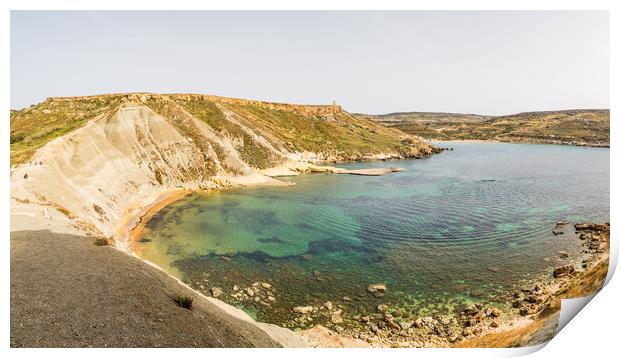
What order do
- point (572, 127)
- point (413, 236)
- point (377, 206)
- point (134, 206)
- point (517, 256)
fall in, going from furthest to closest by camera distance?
point (572, 127) → point (377, 206) → point (134, 206) → point (413, 236) → point (517, 256)

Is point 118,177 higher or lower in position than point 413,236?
higher

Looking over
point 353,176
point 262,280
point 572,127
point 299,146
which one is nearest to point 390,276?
point 262,280

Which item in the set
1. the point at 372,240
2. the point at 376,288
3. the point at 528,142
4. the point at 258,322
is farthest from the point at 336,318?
the point at 528,142

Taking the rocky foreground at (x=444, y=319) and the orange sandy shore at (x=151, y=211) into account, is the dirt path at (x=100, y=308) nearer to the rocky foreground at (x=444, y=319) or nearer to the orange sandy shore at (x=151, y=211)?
the rocky foreground at (x=444, y=319)

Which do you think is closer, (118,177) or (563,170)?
(118,177)

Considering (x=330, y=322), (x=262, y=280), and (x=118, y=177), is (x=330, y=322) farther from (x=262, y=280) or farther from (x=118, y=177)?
(x=118, y=177)

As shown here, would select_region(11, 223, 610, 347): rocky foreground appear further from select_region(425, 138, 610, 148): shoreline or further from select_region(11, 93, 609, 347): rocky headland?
select_region(425, 138, 610, 148): shoreline

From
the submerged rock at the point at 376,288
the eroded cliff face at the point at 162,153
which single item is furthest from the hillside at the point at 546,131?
the submerged rock at the point at 376,288
